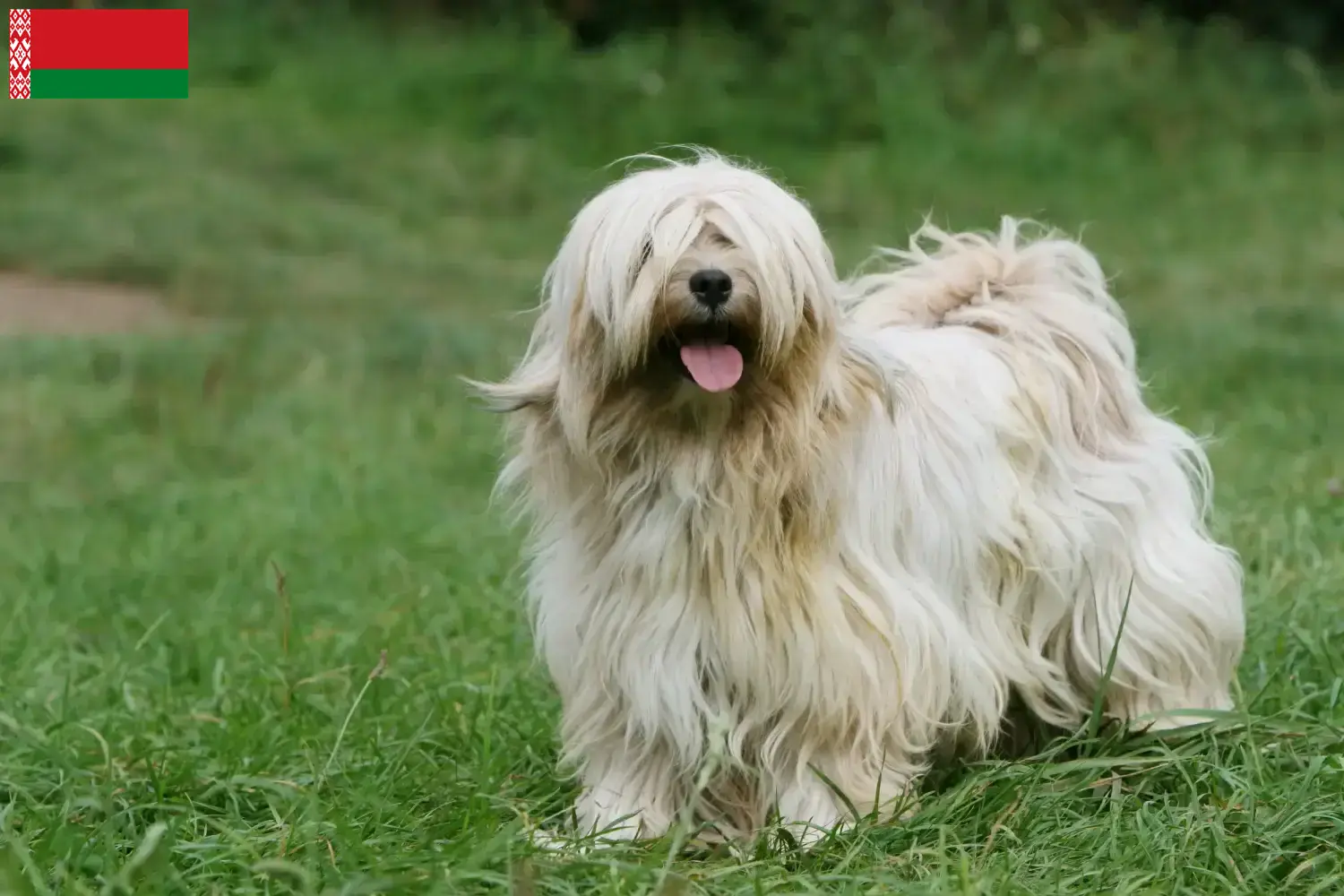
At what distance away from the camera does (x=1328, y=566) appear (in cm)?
523

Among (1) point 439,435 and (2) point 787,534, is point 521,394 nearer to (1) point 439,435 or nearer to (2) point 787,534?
(2) point 787,534

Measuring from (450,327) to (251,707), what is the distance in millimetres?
5618

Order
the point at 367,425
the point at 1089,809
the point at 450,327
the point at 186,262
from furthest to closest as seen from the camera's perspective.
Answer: the point at 186,262
the point at 450,327
the point at 367,425
the point at 1089,809

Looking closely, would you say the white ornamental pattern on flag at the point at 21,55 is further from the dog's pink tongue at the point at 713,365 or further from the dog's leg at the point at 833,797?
the dog's leg at the point at 833,797

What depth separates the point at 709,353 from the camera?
3.33 meters

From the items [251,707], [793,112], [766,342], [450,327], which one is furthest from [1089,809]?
[793,112]

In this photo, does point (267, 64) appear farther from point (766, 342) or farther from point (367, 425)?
point (766, 342)

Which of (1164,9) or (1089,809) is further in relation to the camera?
(1164,9)

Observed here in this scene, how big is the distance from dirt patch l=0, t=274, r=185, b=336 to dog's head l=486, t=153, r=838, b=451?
7.04 metres

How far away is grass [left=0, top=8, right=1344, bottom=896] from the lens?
3.28m

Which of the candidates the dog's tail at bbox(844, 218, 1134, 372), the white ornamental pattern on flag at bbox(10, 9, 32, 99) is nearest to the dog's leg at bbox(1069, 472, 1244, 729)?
the dog's tail at bbox(844, 218, 1134, 372)

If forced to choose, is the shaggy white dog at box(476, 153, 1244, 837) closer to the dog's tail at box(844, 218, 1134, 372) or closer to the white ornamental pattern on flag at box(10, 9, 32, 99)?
the dog's tail at box(844, 218, 1134, 372)

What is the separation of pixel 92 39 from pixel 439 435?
606 cm

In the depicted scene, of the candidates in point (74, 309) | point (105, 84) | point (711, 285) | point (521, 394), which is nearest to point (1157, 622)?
point (711, 285)
